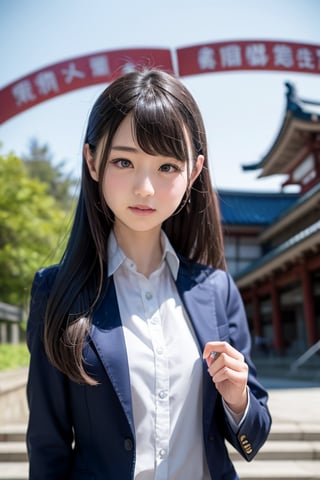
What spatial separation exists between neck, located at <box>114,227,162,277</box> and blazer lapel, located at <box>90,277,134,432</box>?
174mm

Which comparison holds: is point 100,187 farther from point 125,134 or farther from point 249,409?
point 249,409

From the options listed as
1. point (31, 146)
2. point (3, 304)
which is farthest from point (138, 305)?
point (31, 146)

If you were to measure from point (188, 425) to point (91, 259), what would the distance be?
0.53 metres

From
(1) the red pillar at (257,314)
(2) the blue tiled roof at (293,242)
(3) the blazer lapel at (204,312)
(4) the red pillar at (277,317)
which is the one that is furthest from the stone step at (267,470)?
(1) the red pillar at (257,314)

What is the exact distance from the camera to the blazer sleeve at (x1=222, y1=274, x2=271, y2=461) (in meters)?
1.21

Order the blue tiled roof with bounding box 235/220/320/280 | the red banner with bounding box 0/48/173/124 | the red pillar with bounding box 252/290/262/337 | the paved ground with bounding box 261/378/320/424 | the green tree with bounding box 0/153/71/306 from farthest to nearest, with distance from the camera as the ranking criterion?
the red pillar with bounding box 252/290/262/337 < the green tree with bounding box 0/153/71/306 < the blue tiled roof with bounding box 235/220/320/280 < the red banner with bounding box 0/48/173/124 < the paved ground with bounding box 261/378/320/424

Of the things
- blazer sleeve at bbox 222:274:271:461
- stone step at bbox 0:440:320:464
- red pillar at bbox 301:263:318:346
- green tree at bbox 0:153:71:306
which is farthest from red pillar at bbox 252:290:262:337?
blazer sleeve at bbox 222:274:271:461

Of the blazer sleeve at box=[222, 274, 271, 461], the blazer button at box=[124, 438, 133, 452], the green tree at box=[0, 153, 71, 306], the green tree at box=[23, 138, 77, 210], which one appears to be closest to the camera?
the blazer button at box=[124, 438, 133, 452]

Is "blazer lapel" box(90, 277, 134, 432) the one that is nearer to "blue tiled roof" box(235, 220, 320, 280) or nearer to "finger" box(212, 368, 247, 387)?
"finger" box(212, 368, 247, 387)

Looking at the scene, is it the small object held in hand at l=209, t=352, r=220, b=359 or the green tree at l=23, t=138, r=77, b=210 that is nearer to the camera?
the small object held in hand at l=209, t=352, r=220, b=359

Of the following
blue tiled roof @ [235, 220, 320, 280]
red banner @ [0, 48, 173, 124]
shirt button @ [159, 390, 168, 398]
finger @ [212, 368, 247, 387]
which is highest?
red banner @ [0, 48, 173, 124]

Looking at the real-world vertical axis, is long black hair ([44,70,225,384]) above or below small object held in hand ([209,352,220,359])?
above

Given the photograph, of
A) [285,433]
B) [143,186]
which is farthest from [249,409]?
[285,433]

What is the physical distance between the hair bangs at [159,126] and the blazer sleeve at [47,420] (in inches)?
22.3
